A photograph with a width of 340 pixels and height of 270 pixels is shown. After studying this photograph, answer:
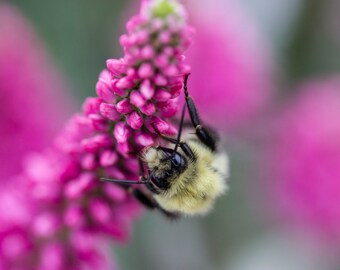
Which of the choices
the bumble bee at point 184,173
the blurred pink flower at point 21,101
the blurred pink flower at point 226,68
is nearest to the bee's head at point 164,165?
the bumble bee at point 184,173

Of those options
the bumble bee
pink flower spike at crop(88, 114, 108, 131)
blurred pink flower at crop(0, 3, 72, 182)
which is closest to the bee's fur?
the bumble bee

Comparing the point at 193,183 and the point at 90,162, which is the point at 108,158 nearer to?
the point at 90,162

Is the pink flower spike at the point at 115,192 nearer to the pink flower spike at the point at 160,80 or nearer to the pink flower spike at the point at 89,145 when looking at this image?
the pink flower spike at the point at 89,145

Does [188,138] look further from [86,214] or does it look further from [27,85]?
[27,85]

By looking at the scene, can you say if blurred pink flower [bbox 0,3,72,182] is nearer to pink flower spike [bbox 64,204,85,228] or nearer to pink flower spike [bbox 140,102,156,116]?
pink flower spike [bbox 64,204,85,228]

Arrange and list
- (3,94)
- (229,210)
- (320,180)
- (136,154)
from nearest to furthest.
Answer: (136,154) < (3,94) < (320,180) < (229,210)

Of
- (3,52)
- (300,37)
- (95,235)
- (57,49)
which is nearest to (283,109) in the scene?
(300,37)
